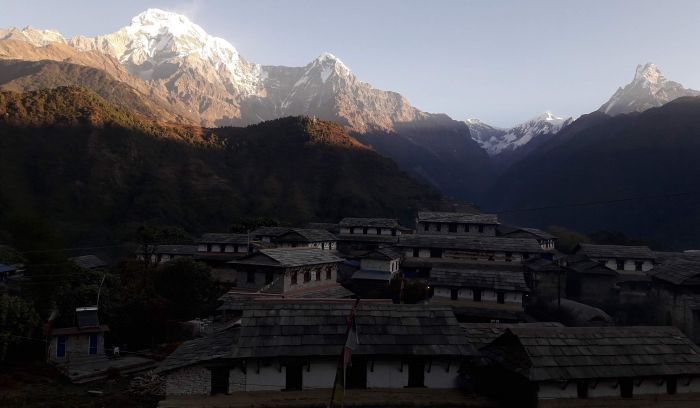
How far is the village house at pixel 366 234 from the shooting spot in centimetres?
6925

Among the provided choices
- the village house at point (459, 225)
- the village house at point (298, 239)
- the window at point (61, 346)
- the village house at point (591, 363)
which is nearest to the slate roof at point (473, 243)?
the village house at point (459, 225)

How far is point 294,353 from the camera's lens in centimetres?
1738

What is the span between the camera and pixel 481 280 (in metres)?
38.9

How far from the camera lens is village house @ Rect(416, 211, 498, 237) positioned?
64812 millimetres

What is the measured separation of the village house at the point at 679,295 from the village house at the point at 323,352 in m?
30.0

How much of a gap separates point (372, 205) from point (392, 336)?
99.9 m

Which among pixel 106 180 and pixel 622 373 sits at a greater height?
pixel 106 180

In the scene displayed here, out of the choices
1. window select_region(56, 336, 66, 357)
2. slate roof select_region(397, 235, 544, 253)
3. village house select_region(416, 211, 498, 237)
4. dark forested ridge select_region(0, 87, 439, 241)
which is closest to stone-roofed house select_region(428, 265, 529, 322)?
slate roof select_region(397, 235, 544, 253)

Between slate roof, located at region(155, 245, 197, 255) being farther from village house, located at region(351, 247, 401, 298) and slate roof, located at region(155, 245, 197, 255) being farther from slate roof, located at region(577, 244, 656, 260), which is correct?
slate roof, located at region(577, 244, 656, 260)

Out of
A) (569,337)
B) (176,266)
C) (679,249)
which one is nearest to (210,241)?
(176,266)

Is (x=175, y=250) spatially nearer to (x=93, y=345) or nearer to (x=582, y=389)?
(x=93, y=345)

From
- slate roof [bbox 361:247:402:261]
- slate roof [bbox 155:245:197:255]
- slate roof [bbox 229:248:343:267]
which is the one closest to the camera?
slate roof [bbox 229:248:343:267]

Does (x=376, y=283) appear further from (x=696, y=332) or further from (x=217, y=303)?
(x=696, y=332)

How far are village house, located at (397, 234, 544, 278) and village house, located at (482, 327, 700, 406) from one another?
30.6 meters
